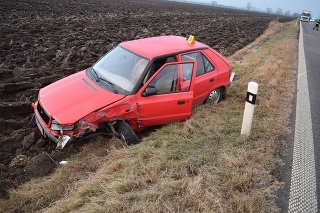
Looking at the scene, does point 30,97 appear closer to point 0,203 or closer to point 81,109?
point 81,109

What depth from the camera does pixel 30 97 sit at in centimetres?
706

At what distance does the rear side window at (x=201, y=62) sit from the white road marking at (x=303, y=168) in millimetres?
2080

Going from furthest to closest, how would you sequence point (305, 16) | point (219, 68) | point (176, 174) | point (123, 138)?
point (305, 16)
point (219, 68)
point (123, 138)
point (176, 174)

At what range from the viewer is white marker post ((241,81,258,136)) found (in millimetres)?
5009

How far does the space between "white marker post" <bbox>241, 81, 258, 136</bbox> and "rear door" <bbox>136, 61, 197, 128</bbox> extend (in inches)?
43.4

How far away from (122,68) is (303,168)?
3.39m

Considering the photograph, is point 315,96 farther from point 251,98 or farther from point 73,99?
point 73,99

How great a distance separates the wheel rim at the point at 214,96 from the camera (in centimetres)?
698

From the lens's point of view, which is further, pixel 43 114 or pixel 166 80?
pixel 166 80

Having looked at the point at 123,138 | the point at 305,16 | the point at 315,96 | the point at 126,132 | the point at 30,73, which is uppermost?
the point at 126,132

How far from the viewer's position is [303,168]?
14.8 ft

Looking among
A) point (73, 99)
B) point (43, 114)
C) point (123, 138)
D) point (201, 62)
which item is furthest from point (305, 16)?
point (43, 114)

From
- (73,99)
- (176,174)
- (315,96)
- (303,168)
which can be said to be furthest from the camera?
(315,96)

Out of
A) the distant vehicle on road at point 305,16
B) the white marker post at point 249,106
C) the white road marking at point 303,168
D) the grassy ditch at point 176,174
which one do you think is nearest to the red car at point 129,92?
the grassy ditch at point 176,174
